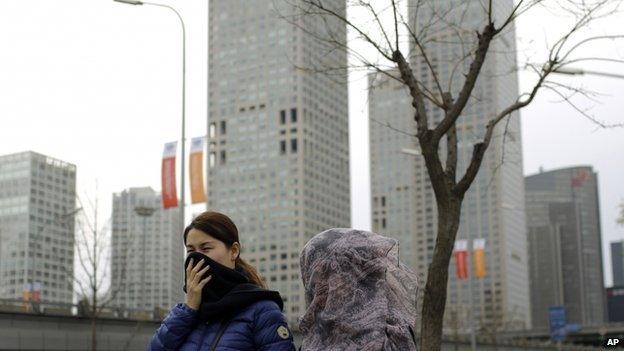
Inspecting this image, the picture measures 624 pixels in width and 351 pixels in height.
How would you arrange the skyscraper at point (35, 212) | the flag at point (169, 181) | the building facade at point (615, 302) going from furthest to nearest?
the building facade at point (615, 302) → the skyscraper at point (35, 212) → the flag at point (169, 181)

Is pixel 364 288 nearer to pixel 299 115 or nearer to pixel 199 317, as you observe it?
pixel 199 317

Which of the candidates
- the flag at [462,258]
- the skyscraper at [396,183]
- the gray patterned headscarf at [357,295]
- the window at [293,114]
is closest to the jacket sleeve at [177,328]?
the gray patterned headscarf at [357,295]

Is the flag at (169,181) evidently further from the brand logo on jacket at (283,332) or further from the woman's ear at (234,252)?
the brand logo on jacket at (283,332)

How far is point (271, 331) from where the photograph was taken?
315cm

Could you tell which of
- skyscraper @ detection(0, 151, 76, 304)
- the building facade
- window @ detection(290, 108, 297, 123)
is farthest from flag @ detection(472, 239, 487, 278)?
window @ detection(290, 108, 297, 123)

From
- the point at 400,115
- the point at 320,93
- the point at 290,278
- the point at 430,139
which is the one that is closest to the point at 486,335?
the point at 430,139

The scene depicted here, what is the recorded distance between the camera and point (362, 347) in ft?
9.07

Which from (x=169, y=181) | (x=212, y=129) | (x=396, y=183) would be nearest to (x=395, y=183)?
(x=396, y=183)

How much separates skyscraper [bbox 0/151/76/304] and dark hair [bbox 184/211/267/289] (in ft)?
206

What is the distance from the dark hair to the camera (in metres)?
3.43

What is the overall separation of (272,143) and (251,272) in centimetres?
17367

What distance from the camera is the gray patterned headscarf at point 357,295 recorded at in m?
2.78

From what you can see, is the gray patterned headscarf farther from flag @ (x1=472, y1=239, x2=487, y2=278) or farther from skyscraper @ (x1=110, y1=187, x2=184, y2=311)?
skyscraper @ (x1=110, y1=187, x2=184, y2=311)

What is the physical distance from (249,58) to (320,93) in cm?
1693
